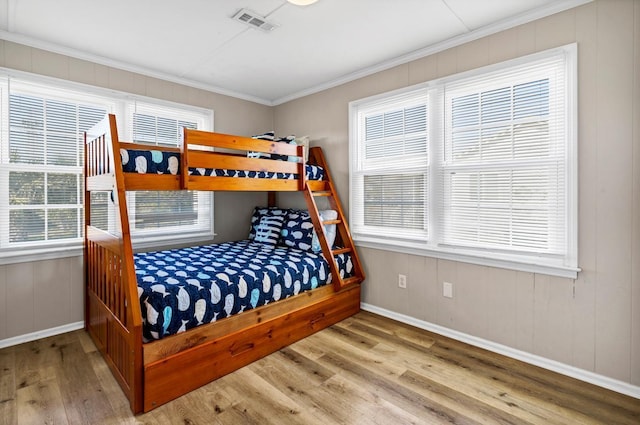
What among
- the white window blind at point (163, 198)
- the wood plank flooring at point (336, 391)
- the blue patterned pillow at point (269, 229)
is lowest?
the wood plank flooring at point (336, 391)

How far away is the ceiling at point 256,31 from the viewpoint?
211 centimetres

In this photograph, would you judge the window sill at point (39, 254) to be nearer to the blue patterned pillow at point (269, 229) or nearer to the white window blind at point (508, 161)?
the blue patterned pillow at point (269, 229)

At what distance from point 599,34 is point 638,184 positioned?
938mm

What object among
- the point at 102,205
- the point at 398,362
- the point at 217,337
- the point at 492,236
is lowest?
the point at 398,362

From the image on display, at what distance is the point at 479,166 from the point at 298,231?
70.4 inches

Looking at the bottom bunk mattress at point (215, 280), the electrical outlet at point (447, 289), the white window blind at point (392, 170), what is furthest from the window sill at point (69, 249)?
the electrical outlet at point (447, 289)

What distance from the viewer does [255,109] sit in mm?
4082

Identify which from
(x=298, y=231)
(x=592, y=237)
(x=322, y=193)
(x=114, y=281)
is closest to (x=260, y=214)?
(x=298, y=231)

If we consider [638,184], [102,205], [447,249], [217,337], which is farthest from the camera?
[102,205]

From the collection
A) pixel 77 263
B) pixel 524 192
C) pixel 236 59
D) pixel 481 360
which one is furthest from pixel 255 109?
pixel 481 360

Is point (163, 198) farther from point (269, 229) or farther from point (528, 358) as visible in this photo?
point (528, 358)

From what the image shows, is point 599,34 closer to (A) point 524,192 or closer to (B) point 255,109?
(A) point 524,192

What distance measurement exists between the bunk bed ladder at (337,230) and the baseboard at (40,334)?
2245 millimetres

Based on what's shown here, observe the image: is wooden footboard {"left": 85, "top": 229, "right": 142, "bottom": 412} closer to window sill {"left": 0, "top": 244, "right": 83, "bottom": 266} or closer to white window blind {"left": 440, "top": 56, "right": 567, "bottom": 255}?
window sill {"left": 0, "top": 244, "right": 83, "bottom": 266}
